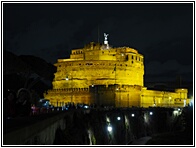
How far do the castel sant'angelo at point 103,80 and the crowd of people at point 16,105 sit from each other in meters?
35.6

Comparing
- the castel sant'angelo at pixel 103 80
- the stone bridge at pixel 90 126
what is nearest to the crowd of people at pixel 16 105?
the stone bridge at pixel 90 126

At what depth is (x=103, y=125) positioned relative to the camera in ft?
107

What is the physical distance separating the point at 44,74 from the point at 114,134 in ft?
53.4

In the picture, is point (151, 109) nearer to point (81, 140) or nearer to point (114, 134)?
point (114, 134)

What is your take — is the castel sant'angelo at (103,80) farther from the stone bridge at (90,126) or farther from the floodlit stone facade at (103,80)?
the stone bridge at (90,126)

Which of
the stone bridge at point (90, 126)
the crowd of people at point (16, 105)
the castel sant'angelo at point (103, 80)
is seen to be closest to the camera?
the stone bridge at point (90, 126)

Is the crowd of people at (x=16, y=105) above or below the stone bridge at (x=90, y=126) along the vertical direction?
above

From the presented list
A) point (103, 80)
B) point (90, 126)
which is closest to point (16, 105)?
point (90, 126)

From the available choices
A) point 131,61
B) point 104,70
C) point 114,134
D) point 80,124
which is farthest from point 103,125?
point 131,61

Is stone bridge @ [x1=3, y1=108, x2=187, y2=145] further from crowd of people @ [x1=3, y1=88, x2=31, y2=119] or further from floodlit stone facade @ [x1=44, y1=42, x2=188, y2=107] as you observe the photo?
floodlit stone facade @ [x1=44, y1=42, x2=188, y2=107]

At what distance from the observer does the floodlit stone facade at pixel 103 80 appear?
54.8m

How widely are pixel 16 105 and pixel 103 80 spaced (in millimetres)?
46966

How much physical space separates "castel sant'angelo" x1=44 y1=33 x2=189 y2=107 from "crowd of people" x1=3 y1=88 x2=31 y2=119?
117 ft

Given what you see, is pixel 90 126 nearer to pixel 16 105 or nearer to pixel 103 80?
pixel 16 105
